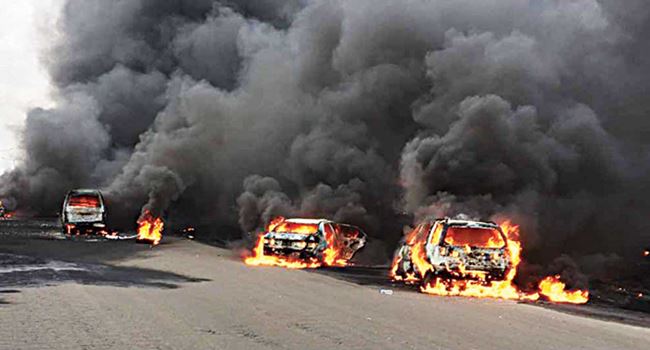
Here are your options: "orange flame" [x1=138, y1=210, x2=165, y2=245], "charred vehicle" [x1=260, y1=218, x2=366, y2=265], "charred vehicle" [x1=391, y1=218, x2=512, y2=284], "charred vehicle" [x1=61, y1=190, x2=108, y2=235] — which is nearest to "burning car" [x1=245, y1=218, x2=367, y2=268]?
"charred vehicle" [x1=260, y1=218, x2=366, y2=265]

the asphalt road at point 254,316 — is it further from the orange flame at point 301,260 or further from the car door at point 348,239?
the car door at point 348,239

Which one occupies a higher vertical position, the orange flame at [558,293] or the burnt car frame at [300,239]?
the burnt car frame at [300,239]

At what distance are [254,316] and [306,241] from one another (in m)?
9.82

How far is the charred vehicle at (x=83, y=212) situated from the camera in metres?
29.0

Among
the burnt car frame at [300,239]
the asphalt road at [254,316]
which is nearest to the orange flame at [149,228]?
the burnt car frame at [300,239]

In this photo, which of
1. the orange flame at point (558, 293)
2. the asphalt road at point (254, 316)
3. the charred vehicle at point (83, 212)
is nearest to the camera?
the asphalt road at point (254, 316)

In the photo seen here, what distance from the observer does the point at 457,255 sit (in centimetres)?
1359

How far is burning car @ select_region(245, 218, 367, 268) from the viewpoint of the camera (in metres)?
18.9

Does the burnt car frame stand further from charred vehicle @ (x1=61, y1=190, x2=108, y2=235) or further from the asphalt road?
charred vehicle @ (x1=61, y1=190, x2=108, y2=235)

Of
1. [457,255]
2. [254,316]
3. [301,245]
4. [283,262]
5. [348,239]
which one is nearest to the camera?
[254,316]

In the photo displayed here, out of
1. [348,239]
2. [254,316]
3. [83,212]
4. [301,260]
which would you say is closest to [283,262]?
[301,260]

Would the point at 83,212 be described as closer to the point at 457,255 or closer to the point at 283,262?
the point at 283,262

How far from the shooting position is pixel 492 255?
44.9 ft

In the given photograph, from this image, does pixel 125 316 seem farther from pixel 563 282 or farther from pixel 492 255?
pixel 563 282
